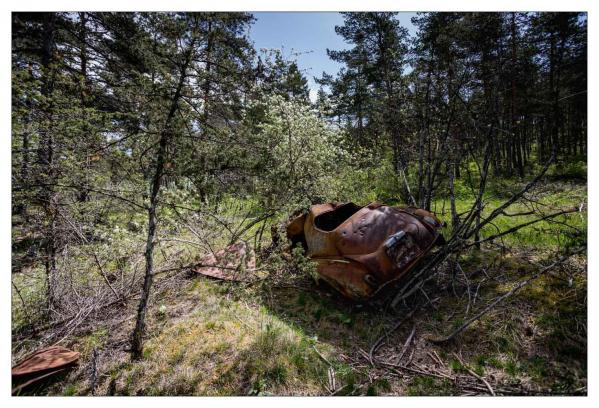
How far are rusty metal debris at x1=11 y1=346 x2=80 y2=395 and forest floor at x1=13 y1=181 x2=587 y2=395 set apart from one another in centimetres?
16

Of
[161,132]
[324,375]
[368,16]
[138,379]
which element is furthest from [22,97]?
[368,16]

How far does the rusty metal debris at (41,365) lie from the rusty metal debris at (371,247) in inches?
132

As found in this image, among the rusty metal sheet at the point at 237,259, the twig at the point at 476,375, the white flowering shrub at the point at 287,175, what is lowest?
the twig at the point at 476,375

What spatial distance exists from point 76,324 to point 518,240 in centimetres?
791

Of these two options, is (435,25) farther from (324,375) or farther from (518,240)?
(324,375)

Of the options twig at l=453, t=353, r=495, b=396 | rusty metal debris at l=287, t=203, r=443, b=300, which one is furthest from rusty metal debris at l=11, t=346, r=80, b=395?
twig at l=453, t=353, r=495, b=396

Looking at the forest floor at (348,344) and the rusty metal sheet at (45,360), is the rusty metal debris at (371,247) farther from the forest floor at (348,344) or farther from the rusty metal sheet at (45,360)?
the rusty metal sheet at (45,360)

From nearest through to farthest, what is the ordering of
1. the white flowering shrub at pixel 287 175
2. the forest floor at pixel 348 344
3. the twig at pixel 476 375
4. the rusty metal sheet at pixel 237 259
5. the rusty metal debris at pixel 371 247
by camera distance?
the twig at pixel 476 375 → the forest floor at pixel 348 344 → the rusty metal sheet at pixel 237 259 → the rusty metal debris at pixel 371 247 → the white flowering shrub at pixel 287 175

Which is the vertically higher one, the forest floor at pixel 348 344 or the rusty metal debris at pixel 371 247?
the rusty metal debris at pixel 371 247

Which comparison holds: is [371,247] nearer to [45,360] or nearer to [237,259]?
[237,259]

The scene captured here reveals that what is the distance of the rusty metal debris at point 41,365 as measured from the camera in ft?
9.27

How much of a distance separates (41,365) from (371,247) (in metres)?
4.25

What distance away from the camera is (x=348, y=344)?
354 centimetres

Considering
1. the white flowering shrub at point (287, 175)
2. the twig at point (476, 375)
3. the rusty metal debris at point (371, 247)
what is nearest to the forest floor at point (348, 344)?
the twig at point (476, 375)
